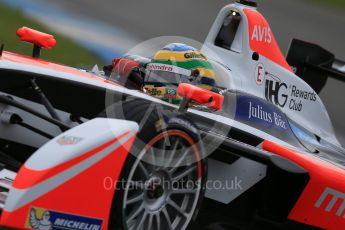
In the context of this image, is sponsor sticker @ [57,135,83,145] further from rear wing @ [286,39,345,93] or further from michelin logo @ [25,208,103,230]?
rear wing @ [286,39,345,93]

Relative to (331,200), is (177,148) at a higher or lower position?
higher

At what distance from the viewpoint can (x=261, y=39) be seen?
7.45 m

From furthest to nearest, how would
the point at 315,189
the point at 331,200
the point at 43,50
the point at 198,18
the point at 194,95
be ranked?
the point at 198,18 < the point at 43,50 < the point at 331,200 < the point at 315,189 < the point at 194,95

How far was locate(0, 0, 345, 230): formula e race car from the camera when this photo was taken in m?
4.58

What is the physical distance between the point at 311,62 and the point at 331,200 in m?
2.72

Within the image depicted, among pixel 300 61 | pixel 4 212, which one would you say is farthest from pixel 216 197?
pixel 300 61

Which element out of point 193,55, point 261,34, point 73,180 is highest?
point 261,34

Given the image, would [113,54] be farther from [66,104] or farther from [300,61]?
[66,104]

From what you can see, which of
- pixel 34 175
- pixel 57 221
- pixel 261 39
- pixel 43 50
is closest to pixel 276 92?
pixel 261 39

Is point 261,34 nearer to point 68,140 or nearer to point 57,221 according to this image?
point 68,140

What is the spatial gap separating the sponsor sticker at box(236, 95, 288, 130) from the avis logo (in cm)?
90

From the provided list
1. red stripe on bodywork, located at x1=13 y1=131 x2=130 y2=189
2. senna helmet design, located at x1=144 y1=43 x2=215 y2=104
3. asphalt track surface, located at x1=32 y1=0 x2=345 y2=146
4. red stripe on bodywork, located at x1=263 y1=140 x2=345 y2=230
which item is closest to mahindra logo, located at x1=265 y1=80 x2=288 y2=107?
senna helmet design, located at x1=144 y1=43 x2=215 y2=104

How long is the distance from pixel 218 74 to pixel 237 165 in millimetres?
1369

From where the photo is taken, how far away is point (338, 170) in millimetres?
6164
